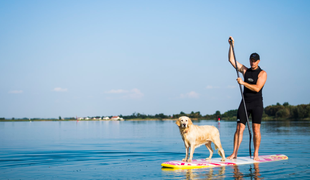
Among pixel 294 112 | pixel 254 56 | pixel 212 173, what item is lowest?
pixel 212 173

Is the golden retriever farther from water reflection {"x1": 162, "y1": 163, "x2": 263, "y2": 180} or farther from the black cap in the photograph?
the black cap

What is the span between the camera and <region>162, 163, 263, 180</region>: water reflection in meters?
7.98

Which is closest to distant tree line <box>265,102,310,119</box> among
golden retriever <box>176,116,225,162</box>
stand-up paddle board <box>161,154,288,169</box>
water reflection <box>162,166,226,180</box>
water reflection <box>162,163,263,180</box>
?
stand-up paddle board <box>161,154,288,169</box>

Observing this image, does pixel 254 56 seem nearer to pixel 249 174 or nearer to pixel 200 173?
pixel 249 174

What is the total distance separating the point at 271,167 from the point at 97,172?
521 centimetres

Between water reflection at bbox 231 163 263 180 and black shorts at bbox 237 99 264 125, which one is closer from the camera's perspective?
water reflection at bbox 231 163 263 180

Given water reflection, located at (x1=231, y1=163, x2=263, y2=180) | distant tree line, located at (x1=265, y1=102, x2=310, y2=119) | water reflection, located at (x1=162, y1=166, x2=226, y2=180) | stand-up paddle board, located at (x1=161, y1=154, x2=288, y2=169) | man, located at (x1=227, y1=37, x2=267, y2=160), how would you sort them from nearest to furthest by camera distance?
water reflection, located at (x1=231, y1=163, x2=263, y2=180)
water reflection, located at (x1=162, y1=166, x2=226, y2=180)
stand-up paddle board, located at (x1=161, y1=154, x2=288, y2=169)
man, located at (x1=227, y1=37, x2=267, y2=160)
distant tree line, located at (x1=265, y1=102, x2=310, y2=119)

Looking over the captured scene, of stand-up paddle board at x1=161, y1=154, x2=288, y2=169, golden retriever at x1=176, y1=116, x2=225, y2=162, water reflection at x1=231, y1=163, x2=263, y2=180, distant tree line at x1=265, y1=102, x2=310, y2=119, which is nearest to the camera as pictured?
water reflection at x1=231, y1=163, x2=263, y2=180

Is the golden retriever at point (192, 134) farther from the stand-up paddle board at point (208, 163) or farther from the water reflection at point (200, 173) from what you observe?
the water reflection at point (200, 173)

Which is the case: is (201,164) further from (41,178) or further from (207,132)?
(41,178)

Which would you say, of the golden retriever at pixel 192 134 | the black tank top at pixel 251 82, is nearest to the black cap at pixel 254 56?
the black tank top at pixel 251 82

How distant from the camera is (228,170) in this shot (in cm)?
891

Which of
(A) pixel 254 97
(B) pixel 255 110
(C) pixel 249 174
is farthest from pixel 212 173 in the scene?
(A) pixel 254 97

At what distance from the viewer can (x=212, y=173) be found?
8508 millimetres
